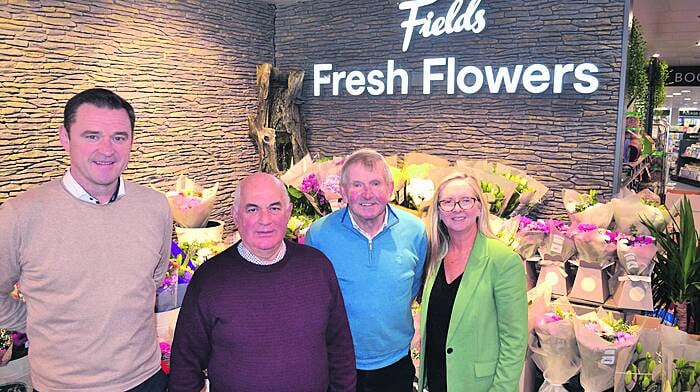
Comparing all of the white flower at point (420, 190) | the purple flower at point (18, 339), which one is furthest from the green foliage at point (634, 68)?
the purple flower at point (18, 339)

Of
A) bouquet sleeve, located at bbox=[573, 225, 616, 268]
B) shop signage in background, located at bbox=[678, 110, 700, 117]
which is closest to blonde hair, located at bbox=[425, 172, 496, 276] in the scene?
bouquet sleeve, located at bbox=[573, 225, 616, 268]

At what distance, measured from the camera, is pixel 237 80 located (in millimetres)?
5891

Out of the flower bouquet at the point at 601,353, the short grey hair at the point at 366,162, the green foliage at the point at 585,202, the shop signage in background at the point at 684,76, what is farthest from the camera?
the shop signage in background at the point at 684,76

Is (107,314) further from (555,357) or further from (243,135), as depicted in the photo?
(243,135)

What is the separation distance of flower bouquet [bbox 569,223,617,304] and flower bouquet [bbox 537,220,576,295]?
0.20 feet

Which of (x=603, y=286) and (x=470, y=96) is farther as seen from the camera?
(x=470, y=96)

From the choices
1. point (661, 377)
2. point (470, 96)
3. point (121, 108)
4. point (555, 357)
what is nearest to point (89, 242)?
point (121, 108)

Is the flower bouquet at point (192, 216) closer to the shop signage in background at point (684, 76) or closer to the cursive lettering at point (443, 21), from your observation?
the cursive lettering at point (443, 21)

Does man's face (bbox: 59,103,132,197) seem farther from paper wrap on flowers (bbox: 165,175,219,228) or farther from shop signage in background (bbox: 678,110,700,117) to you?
shop signage in background (bbox: 678,110,700,117)

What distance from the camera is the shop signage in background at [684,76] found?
1336 centimetres

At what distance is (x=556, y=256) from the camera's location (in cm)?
371

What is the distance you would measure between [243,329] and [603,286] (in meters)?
2.86

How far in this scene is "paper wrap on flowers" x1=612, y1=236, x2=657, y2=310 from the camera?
3359mm

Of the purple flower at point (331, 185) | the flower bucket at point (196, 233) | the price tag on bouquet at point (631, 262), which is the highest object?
the purple flower at point (331, 185)
